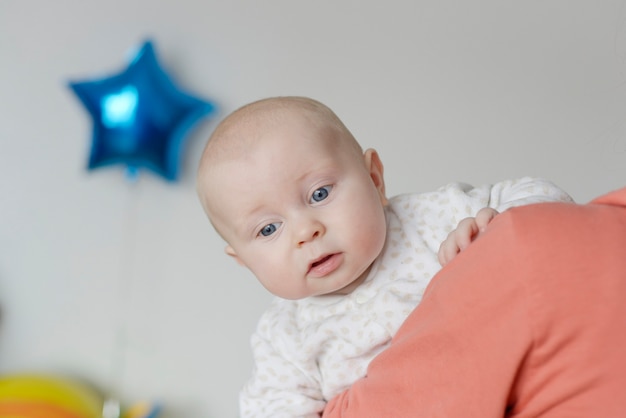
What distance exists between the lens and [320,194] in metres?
1.18

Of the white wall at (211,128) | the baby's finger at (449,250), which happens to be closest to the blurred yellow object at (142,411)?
the white wall at (211,128)

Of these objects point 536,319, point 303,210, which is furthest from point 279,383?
point 536,319

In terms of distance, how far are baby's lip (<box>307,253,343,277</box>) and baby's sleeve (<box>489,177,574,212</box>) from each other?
0.25m

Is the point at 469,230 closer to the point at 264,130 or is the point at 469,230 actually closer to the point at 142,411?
the point at 264,130

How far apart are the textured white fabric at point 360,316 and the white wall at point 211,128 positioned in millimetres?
1405

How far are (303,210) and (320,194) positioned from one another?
0.04 metres

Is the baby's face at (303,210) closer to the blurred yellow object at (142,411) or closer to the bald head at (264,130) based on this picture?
the bald head at (264,130)

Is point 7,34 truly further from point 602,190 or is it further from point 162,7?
point 602,190

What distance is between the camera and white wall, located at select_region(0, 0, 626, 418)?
8.82ft

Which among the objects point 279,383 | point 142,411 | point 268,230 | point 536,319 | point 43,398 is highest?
point 536,319

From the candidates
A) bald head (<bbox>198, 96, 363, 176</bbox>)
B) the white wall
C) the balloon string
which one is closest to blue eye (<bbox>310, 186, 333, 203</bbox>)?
bald head (<bbox>198, 96, 363, 176</bbox>)

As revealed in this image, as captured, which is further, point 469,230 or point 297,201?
point 297,201

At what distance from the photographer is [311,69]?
279cm

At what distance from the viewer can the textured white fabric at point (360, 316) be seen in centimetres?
119
